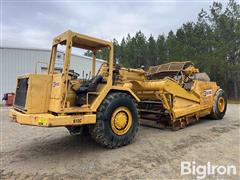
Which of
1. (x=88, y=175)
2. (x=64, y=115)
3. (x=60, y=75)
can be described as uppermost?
(x=60, y=75)

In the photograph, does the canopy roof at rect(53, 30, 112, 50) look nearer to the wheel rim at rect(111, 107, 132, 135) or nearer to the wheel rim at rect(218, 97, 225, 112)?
the wheel rim at rect(111, 107, 132, 135)

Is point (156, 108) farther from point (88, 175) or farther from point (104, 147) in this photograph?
point (88, 175)

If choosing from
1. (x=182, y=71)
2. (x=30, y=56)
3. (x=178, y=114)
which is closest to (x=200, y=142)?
(x=178, y=114)

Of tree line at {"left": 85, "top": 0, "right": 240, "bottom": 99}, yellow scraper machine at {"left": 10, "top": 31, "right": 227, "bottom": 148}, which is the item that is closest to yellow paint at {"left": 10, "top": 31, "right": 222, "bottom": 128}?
yellow scraper machine at {"left": 10, "top": 31, "right": 227, "bottom": 148}

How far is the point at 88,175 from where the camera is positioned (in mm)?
3979

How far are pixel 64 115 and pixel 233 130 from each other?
193 inches

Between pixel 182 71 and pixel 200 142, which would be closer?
pixel 200 142

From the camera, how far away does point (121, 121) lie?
5.32m

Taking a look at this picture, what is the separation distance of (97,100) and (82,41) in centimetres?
137

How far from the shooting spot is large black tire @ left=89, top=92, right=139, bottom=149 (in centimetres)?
491

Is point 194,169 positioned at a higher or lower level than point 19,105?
lower

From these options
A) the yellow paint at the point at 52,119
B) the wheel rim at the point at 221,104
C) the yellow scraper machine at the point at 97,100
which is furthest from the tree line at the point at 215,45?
the yellow paint at the point at 52,119

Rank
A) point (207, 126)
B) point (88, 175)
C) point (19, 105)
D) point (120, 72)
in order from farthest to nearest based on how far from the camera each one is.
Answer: point (207, 126) < point (120, 72) < point (19, 105) < point (88, 175)

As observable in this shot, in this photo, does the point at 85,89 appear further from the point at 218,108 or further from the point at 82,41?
the point at 218,108
